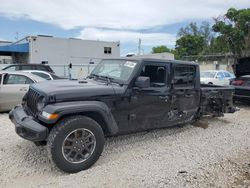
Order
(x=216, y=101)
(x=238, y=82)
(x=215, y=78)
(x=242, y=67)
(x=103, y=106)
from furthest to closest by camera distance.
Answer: (x=215, y=78) < (x=242, y=67) < (x=238, y=82) < (x=216, y=101) < (x=103, y=106)

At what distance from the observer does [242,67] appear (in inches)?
420

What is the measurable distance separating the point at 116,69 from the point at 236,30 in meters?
28.3

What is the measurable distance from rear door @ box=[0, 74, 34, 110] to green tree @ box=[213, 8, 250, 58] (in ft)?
87.8

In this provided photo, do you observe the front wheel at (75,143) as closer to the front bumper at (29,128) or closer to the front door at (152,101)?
the front bumper at (29,128)

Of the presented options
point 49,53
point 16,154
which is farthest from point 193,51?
point 16,154

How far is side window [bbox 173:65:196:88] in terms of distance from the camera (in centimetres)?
568

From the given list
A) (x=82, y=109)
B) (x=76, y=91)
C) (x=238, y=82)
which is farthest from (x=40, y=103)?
(x=238, y=82)

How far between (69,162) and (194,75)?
3.61 meters

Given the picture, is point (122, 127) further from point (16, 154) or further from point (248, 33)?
point (248, 33)

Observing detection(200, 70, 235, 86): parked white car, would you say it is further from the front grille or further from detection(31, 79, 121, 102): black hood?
the front grille

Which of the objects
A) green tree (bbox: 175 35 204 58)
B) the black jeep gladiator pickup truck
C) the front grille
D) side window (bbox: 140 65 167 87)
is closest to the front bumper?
the black jeep gladiator pickup truck

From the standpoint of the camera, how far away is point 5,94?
26.4 feet

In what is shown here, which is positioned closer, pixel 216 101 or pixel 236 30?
pixel 216 101

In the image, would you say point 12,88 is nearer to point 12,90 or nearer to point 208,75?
point 12,90
